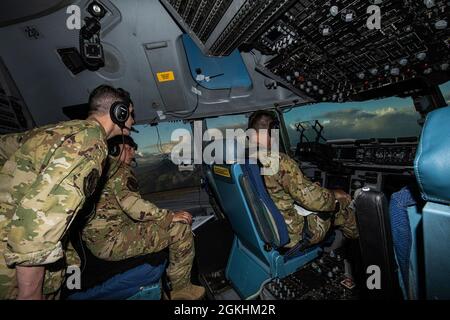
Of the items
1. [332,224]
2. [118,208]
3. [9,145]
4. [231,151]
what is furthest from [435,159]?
[118,208]

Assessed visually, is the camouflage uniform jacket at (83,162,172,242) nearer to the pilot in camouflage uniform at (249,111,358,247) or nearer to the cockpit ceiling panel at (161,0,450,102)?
the pilot in camouflage uniform at (249,111,358,247)

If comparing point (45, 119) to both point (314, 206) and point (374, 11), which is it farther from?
point (374, 11)

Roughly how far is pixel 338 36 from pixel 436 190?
5.57 feet

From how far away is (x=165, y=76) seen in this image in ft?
9.66

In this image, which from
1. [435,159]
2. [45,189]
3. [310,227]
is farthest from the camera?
[310,227]

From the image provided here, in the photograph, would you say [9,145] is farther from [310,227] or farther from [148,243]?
[310,227]

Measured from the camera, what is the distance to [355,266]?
1.46 metres

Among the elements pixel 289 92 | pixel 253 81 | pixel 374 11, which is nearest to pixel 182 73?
pixel 253 81

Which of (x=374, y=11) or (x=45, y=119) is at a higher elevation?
(x=374, y=11)

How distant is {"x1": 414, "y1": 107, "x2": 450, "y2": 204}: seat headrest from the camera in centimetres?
46

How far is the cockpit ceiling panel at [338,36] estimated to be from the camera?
148 centimetres

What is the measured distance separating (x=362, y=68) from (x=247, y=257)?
6.16 feet

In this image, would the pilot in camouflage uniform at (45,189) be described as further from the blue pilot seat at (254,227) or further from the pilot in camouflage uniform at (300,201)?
the pilot in camouflage uniform at (300,201)

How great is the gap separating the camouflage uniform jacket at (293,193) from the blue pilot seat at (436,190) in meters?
1.01
